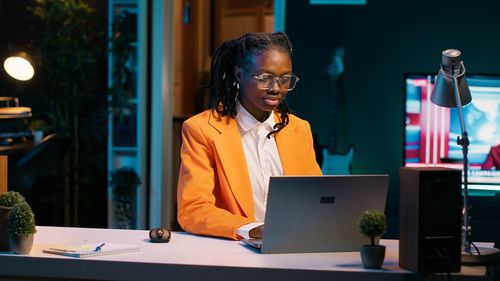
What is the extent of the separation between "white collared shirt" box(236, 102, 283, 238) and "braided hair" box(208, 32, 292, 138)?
0.03 m

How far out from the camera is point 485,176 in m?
5.10

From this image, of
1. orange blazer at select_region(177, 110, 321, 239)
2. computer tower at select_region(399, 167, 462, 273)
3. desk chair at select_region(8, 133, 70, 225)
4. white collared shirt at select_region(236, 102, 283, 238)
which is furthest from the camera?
desk chair at select_region(8, 133, 70, 225)

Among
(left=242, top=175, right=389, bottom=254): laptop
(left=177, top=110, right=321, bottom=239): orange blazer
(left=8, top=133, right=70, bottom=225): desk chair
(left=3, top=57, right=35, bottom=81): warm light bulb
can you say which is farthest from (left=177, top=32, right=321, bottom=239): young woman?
(left=8, top=133, right=70, bottom=225): desk chair

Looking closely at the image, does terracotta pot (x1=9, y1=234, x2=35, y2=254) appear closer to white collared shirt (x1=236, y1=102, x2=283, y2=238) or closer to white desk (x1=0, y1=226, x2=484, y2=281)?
white desk (x1=0, y1=226, x2=484, y2=281)

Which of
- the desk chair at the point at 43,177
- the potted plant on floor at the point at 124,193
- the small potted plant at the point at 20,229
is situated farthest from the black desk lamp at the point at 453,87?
the potted plant on floor at the point at 124,193

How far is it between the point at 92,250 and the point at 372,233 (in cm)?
79

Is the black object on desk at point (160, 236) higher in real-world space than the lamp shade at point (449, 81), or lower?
lower

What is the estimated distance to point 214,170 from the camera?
3125mm

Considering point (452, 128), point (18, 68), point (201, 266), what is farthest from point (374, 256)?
point (18, 68)

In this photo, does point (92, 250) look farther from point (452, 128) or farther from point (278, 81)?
point (452, 128)

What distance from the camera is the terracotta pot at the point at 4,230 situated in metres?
2.57

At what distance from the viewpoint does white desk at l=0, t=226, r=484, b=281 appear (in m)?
2.31

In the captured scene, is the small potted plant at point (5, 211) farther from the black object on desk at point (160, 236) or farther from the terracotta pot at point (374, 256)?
the terracotta pot at point (374, 256)

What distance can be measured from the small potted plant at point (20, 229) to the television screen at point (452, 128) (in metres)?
3.03
